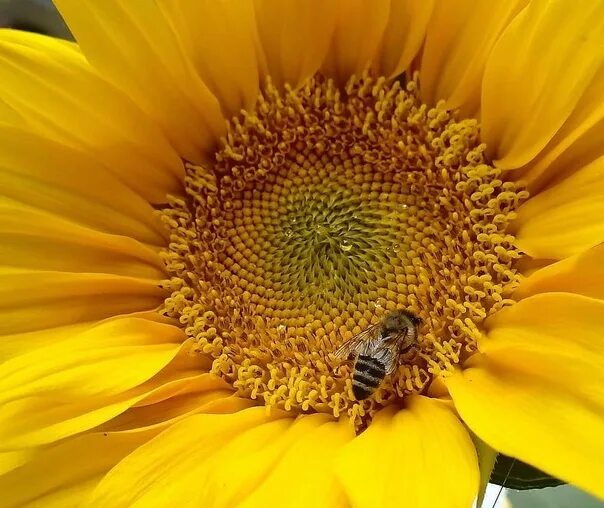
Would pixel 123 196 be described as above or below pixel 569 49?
below

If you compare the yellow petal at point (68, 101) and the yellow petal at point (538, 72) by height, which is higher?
the yellow petal at point (538, 72)

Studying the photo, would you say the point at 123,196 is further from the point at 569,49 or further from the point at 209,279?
the point at 569,49

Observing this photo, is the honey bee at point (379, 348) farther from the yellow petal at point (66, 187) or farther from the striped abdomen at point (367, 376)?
the yellow petal at point (66, 187)

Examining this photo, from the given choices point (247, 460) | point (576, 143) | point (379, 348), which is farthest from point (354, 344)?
point (576, 143)

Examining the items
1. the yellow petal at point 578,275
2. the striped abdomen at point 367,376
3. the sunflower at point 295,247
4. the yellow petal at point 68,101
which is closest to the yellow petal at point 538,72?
the sunflower at point 295,247

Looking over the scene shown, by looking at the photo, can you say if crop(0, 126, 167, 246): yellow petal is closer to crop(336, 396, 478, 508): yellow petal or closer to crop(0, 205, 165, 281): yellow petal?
crop(0, 205, 165, 281): yellow petal

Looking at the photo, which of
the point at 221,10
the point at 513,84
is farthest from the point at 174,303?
the point at 513,84

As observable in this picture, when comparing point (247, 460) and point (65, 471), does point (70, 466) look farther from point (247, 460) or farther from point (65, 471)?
point (247, 460)
